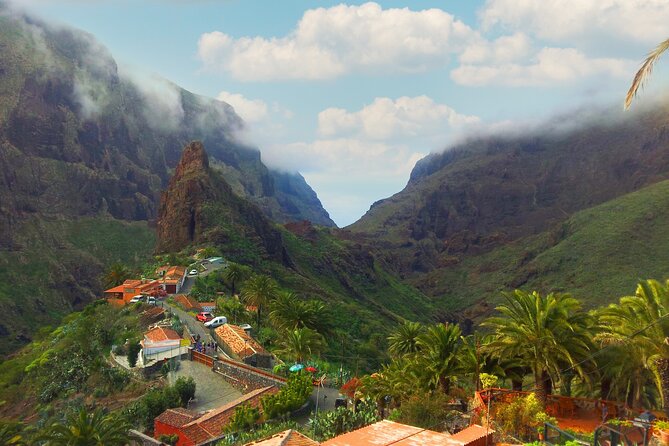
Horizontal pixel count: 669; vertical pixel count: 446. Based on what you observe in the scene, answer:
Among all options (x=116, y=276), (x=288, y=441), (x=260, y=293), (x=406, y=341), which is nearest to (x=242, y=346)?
(x=260, y=293)

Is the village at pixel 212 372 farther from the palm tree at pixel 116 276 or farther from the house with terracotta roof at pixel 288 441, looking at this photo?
the palm tree at pixel 116 276

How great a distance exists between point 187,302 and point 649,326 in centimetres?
5662

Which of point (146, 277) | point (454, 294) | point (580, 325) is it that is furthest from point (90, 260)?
point (580, 325)

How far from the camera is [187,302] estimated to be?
71.4 meters

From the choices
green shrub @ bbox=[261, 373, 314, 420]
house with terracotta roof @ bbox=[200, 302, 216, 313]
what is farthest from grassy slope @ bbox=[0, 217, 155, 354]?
green shrub @ bbox=[261, 373, 314, 420]

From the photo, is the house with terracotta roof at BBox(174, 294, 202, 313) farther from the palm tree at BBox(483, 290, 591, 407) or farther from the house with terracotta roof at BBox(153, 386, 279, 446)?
the palm tree at BBox(483, 290, 591, 407)

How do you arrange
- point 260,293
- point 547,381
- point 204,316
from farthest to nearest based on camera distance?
point 260,293 → point 204,316 → point 547,381

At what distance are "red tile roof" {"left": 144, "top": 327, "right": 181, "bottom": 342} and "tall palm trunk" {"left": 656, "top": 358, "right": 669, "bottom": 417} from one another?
134 ft

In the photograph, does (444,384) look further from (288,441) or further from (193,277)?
(193,277)

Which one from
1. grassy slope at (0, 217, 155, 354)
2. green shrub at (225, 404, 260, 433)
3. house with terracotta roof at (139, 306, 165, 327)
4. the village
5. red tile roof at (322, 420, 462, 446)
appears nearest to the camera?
red tile roof at (322, 420, 462, 446)

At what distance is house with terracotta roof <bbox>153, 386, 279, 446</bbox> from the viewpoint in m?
33.6

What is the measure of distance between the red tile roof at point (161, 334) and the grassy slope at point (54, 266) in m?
86.2

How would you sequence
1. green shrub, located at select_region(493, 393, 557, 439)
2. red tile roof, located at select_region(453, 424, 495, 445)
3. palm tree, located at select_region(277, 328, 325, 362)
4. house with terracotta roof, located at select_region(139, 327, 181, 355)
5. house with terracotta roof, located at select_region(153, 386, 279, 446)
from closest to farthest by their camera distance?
red tile roof, located at select_region(453, 424, 495, 445) → green shrub, located at select_region(493, 393, 557, 439) → house with terracotta roof, located at select_region(153, 386, 279, 446) → palm tree, located at select_region(277, 328, 325, 362) → house with terracotta roof, located at select_region(139, 327, 181, 355)

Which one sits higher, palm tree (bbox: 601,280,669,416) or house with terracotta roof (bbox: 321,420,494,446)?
palm tree (bbox: 601,280,669,416)
